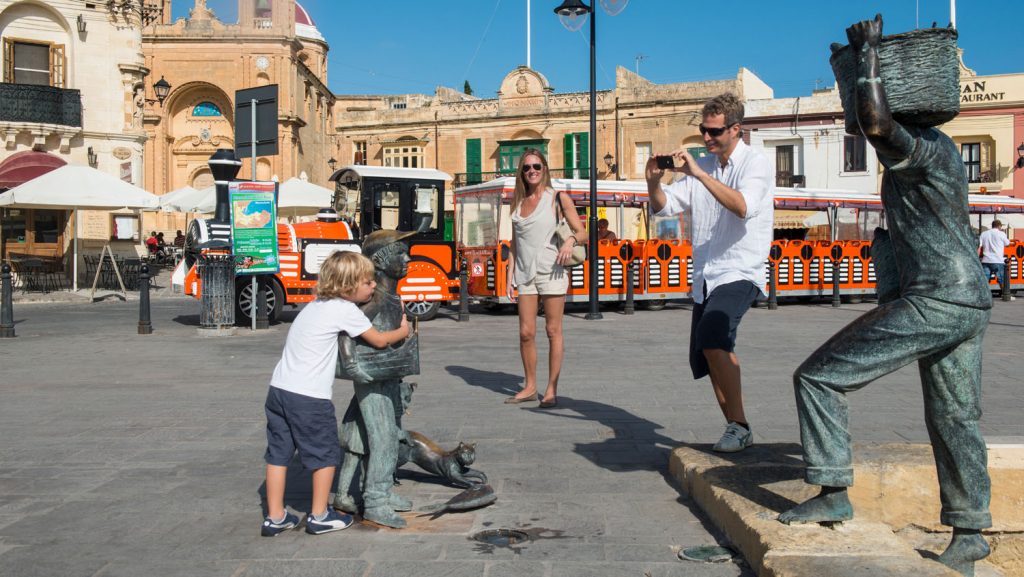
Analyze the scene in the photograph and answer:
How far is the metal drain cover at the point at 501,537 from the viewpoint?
152 inches

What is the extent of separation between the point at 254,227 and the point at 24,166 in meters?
14.1

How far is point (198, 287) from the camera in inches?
562

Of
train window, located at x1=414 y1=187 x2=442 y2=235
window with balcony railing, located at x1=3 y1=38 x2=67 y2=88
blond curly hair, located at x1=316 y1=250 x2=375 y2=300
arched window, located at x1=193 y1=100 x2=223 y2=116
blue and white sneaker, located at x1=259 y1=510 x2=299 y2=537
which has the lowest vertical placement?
blue and white sneaker, located at x1=259 y1=510 x2=299 y2=537

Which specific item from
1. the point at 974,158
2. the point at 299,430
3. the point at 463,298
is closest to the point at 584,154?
the point at 974,158

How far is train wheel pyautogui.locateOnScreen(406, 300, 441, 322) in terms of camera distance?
1532 cm

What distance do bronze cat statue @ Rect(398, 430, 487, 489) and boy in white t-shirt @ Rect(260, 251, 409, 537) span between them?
60 cm

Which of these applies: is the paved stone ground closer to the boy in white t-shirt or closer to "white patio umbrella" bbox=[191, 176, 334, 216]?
the boy in white t-shirt

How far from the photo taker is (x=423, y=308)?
15.5 meters

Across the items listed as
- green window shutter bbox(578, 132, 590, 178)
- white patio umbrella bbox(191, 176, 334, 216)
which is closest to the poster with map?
white patio umbrella bbox(191, 176, 334, 216)

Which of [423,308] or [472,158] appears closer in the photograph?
[423,308]

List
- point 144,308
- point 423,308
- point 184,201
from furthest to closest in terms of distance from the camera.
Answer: point 184,201 < point 423,308 < point 144,308

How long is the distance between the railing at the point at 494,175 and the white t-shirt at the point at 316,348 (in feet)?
138

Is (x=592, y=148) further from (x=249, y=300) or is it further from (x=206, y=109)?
(x=206, y=109)

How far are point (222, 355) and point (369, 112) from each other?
143 feet
